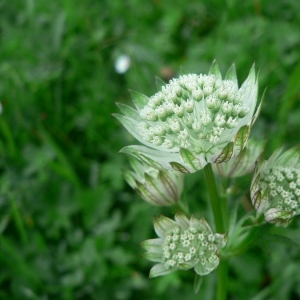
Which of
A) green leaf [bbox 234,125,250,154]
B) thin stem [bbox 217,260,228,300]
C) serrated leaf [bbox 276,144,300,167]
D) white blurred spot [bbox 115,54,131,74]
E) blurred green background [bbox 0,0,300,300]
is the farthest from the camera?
white blurred spot [bbox 115,54,131,74]

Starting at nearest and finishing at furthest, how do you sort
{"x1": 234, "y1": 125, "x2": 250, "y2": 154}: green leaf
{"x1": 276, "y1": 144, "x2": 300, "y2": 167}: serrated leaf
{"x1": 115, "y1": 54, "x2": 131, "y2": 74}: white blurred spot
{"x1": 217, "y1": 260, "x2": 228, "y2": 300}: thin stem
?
1. {"x1": 234, "y1": 125, "x2": 250, "y2": 154}: green leaf
2. {"x1": 276, "y1": 144, "x2": 300, "y2": 167}: serrated leaf
3. {"x1": 217, "y1": 260, "x2": 228, "y2": 300}: thin stem
4. {"x1": 115, "y1": 54, "x2": 131, "y2": 74}: white blurred spot

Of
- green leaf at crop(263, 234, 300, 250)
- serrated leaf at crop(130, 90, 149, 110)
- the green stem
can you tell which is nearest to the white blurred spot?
serrated leaf at crop(130, 90, 149, 110)

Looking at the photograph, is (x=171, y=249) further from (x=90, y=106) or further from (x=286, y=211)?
(x=90, y=106)

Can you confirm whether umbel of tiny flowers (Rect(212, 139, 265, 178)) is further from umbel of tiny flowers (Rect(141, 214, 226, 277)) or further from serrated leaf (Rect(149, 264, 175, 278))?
serrated leaf (Rect(149, 264, 175, 278))

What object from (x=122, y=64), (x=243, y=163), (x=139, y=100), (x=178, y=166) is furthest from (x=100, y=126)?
(x=178, y=166)

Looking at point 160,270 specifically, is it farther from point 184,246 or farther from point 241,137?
point 241,137

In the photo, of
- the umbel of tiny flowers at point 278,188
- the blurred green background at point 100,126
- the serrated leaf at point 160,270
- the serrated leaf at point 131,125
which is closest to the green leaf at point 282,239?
the umbel of tiny flowers at point 278,188
